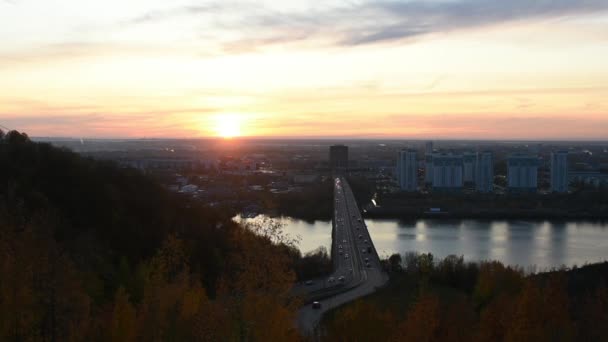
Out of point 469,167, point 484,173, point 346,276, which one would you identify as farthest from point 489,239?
point 469,167

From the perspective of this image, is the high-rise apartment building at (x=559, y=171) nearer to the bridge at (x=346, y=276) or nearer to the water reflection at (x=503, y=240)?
the water reflection at (x=503, y=240)

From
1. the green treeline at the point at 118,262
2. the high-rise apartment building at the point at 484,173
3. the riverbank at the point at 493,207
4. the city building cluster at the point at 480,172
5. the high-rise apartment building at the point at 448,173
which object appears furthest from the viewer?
the high-rise apartment building at the point at 448,173

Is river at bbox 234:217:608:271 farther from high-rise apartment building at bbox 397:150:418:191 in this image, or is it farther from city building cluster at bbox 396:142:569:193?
high-rise apartment building at bbox 397:150:418:191

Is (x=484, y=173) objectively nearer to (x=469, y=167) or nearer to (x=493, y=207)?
(x=469, y=167)

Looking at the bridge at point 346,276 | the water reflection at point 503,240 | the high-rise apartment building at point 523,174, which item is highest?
the high-rise apartment building at point 523,174

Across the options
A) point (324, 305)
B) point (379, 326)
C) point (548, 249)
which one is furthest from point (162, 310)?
point (548, 249)

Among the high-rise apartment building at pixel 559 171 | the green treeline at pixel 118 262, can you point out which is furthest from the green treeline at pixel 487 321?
the high-rise apartment building at pixel 559 171

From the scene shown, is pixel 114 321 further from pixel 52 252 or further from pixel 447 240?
A: pixel 447 240
